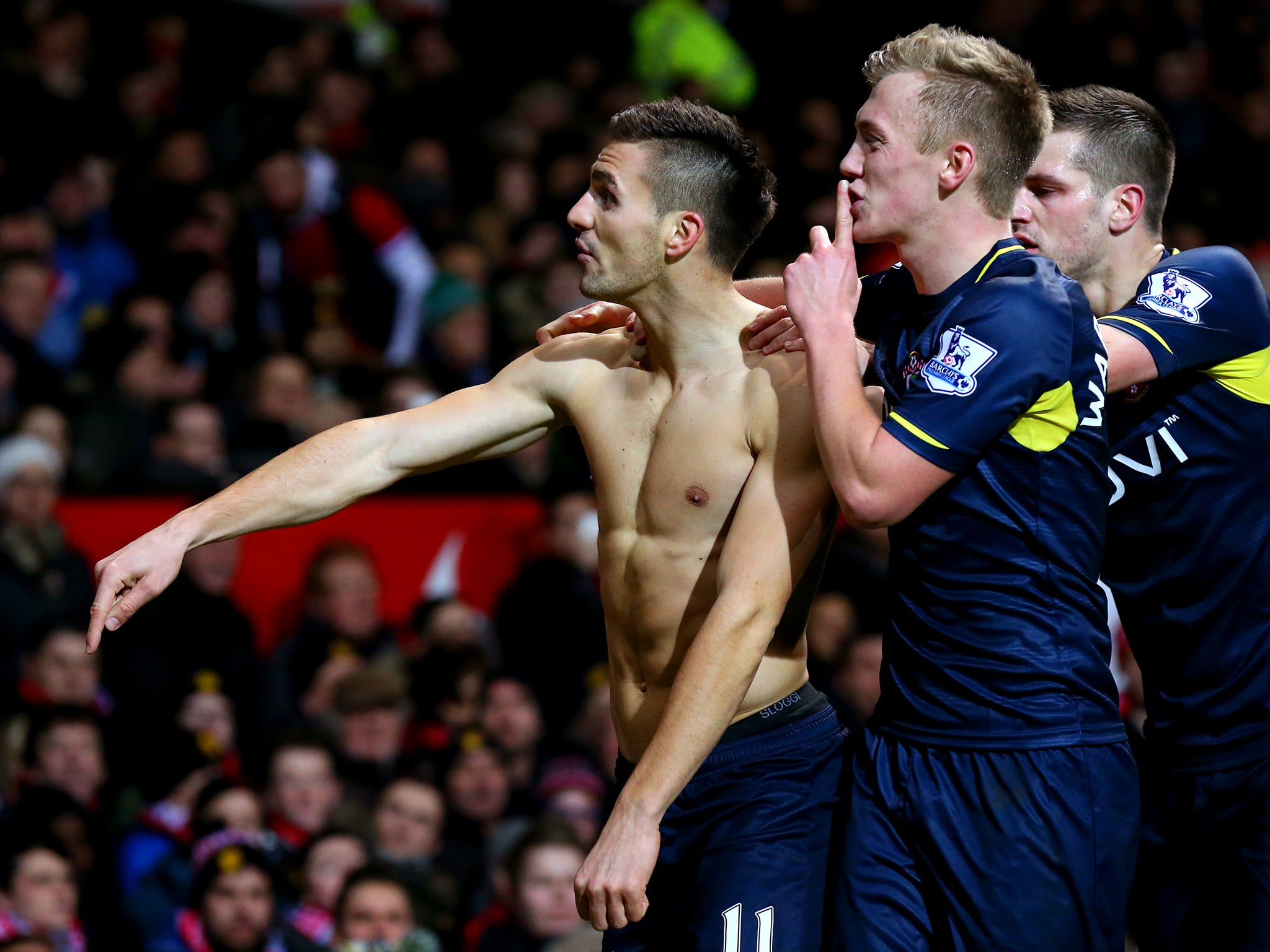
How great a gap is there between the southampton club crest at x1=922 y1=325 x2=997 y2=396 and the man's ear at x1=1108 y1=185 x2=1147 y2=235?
87cm

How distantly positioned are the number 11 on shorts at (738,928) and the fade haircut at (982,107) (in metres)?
1.56

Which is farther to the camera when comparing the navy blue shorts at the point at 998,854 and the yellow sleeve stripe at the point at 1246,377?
the yellow sleeve stripe at the point at 1246,377

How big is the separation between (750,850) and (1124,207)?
1.74m

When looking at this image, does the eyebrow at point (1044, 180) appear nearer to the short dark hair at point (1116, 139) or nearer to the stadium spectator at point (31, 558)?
the short dark hair at point (1116, 139)

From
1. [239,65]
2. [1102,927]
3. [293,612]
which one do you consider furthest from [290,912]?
[239,65]

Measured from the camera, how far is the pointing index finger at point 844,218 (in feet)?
11.7

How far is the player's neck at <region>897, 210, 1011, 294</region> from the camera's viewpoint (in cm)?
357

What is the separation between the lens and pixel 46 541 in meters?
7.99

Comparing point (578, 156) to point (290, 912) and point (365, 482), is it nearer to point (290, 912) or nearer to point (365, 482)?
point (290, 912)

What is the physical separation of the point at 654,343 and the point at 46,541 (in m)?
4.80

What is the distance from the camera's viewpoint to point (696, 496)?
3.92m

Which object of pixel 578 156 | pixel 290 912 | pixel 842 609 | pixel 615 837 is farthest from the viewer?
pixel 578 156

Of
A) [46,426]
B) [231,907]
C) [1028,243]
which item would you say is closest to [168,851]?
[231,907]

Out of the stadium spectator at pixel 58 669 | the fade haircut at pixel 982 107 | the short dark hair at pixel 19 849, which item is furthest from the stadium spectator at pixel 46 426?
the fade haircut at pixel 982 107
